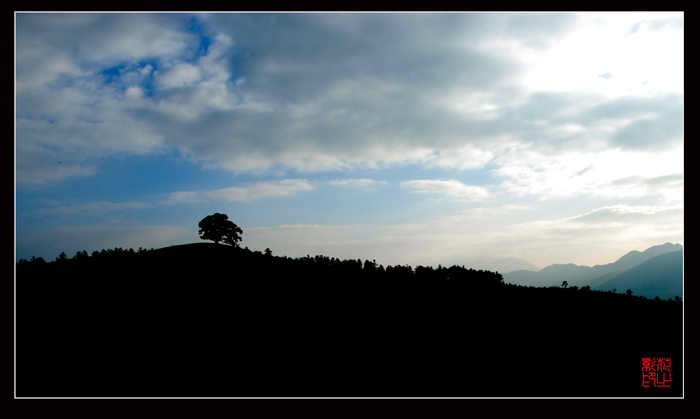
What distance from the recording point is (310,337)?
25.2m

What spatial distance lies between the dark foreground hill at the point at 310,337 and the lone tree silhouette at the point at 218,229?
38.0 metres

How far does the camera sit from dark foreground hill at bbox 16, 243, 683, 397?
20.0 m

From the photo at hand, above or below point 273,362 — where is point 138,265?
above

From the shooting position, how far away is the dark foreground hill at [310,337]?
20.0 m

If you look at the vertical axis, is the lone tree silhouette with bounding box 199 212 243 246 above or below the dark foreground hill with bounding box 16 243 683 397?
above

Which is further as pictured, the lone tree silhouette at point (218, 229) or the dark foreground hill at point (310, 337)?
the lone tree silhouette at point (218, 229)

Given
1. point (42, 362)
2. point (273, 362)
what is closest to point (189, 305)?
point (42, 362)

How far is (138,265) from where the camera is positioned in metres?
40.7

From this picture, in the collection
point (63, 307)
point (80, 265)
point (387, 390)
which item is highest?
point (80, 265)

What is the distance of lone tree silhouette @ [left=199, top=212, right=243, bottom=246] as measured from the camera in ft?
259

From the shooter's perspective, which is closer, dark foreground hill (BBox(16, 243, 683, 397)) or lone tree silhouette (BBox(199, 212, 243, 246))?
dark foreground hill (BBox(16, 243, 683, 397))

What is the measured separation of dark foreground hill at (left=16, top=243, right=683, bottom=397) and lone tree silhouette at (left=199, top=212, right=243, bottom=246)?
125 ft

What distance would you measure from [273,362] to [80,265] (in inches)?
1436
